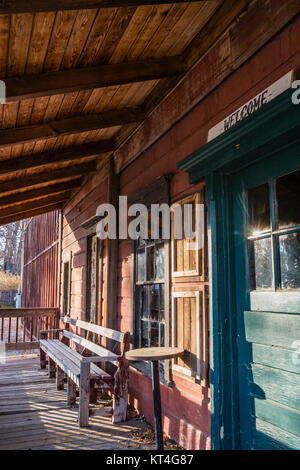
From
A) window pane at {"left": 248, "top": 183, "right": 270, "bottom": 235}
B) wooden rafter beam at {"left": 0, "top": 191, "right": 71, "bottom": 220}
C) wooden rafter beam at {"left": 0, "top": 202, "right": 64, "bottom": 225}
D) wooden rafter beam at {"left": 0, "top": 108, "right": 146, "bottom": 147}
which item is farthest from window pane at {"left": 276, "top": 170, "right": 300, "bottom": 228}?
wooden rafter beam at {"left": 0, "top": 202, "right": 64, "bottom": 225}

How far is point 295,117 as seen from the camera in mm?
1873

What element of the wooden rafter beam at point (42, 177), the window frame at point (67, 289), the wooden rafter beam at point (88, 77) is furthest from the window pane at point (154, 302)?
the window frame at point (67, 289)

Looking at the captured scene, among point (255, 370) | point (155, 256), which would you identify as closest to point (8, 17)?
point (155, 256)

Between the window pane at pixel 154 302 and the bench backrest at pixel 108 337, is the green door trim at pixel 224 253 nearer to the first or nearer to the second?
the window pane at pixel 154 302

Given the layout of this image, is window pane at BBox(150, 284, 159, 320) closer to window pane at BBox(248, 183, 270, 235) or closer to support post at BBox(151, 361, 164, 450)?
support post at BBox(151, 361, 164, 450)

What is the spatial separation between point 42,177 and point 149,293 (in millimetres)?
2876

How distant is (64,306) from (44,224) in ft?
16.0

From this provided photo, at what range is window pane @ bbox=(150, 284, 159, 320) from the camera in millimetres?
3671

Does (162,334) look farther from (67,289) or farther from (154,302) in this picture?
(67,289)

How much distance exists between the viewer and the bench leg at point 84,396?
11.5ft

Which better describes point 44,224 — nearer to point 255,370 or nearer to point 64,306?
point 64,306

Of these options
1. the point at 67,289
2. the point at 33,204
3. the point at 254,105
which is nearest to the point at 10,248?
the point at 67,289

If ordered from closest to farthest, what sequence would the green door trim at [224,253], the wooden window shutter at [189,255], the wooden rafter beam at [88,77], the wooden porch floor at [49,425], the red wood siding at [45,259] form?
the green door trim at [224,253]
the wooden rafter beam at [88,77]
the wooden window shutter at [189,255]
the wooden porch floor at [49,425]
the red wood siding at [45,259]

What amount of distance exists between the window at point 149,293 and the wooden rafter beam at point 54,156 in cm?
156
